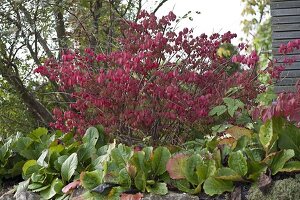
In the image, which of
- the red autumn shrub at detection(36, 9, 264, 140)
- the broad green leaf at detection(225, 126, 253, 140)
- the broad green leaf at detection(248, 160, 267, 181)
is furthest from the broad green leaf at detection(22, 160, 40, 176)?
the broad green leaf at detection(248, 160, 267, 181)

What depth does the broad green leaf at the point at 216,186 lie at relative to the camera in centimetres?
387

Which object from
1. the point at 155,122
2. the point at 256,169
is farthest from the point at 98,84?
the point at 256,169

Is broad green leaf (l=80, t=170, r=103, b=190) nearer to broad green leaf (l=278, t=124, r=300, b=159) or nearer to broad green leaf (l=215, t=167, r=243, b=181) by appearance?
broad green leaf (l=215, t=167, r=243, b=181)

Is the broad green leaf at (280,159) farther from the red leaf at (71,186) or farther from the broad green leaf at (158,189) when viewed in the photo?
the red leaf at (71,186)

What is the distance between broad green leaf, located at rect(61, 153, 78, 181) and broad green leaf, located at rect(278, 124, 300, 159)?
1462 mm

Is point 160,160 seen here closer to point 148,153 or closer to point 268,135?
point 148,153

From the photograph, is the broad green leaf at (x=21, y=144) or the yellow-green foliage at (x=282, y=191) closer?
the yellow-green foliage at (x=282, y=191)

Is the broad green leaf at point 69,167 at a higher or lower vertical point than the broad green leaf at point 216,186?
higher

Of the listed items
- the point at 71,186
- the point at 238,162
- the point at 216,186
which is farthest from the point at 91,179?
the point at 238,162

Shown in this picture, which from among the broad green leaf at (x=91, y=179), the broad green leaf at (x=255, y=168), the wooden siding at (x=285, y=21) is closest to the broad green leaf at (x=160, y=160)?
the broad green leaf at (x=91, y=179)

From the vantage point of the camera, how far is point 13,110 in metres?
9.47

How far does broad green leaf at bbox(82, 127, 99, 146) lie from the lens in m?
4.95

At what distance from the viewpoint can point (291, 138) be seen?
4.03 meters

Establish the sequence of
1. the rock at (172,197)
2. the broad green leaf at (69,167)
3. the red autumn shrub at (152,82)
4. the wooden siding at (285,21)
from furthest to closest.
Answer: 1. the wooden siding at (285,21)
2. the red autumn shrub at (152,82)
3. the broad green leaf at (69,167)
4. the rock at (172,197)
